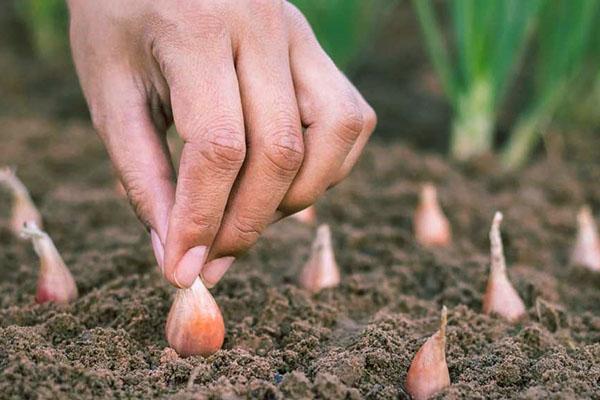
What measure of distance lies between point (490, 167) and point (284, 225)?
2.41 feet

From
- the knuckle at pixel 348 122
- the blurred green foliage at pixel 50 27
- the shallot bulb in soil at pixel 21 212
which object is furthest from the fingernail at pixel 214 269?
the blurred green foliage at pixel 50 27

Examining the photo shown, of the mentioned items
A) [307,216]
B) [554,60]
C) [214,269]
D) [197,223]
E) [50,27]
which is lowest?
[50,27]

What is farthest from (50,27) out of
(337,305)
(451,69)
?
(337,305)

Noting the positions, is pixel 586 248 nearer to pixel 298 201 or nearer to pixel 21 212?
pixel 298 201

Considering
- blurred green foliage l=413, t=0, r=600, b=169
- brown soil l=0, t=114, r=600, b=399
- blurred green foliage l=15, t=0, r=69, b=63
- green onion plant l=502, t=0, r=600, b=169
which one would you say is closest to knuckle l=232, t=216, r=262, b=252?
brown soil l=0, t=114, r=600, b=399

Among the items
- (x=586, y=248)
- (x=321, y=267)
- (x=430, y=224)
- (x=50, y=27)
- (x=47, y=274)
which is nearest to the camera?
(x=47, y=274)

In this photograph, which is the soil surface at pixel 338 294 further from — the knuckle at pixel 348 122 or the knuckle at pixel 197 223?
the knuckle at pixel 348 122

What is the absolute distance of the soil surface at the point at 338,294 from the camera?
1109 millimetres

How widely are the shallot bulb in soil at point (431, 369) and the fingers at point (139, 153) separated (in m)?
0.36

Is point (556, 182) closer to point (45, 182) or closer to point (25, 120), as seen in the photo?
point (45, 182)

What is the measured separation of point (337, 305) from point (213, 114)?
48 centimetres

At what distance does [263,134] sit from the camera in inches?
42.4

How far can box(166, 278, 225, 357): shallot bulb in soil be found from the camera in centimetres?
117

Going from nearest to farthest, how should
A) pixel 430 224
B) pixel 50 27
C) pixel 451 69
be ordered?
pixel 430 224
pixel 451 69
pixel 50 27
